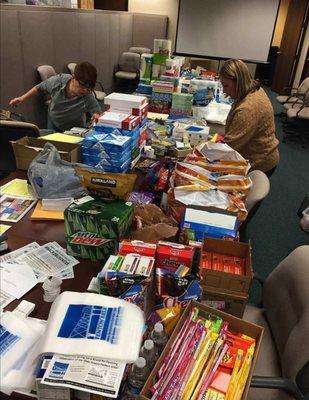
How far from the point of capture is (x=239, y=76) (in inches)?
96.9

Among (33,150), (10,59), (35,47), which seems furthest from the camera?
(35,47)

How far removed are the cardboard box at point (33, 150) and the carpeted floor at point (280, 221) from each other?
1.53 m

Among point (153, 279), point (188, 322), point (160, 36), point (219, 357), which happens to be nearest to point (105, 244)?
point (153, 279)

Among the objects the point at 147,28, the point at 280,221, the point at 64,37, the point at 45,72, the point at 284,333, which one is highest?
the point at 147,28

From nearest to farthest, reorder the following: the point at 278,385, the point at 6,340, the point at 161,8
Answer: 1. the point at 6,340
2. the point at 278,385
3. the point at 161,8

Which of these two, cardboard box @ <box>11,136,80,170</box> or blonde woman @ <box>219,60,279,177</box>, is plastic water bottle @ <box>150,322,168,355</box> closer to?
cardboard box @ <box>11,136,80,170</box>

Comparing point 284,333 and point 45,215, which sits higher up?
point 45,215

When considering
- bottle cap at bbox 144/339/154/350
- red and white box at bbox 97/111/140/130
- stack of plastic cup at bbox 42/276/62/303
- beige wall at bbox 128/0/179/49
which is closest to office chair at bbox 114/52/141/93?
beige wall at bbox 128/0/179/49

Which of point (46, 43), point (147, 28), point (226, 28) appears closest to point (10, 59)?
point (46, 43)

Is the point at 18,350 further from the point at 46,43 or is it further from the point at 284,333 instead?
the point at 46,43

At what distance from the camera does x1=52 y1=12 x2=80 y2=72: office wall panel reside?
15.2 feet

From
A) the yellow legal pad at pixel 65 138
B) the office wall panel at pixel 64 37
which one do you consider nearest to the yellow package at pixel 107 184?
the yellow legal pad at pixel 65 138

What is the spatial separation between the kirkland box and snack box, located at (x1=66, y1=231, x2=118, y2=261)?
2cm

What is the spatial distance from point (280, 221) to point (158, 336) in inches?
108
